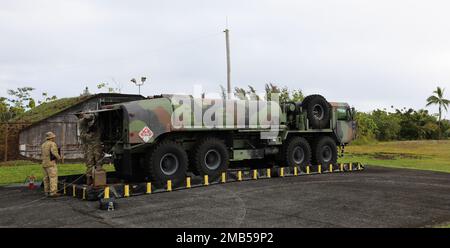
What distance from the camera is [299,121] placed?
591 inches

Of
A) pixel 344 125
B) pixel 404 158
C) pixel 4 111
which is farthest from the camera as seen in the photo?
pixel 4 111

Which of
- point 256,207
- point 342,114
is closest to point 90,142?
A: point 256,207

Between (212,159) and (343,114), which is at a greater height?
(343,114)

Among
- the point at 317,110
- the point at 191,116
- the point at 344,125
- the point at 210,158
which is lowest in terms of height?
the point at 210,158

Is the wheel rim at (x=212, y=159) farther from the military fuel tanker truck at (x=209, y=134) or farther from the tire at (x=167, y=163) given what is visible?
the tire at (x=167, y=163)

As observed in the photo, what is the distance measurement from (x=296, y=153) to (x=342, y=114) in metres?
2.85

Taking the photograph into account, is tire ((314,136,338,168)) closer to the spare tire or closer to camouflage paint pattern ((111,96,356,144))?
the spare tire

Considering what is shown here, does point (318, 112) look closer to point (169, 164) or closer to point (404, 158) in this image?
point (169, 164)

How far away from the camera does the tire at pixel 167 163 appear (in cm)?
1123

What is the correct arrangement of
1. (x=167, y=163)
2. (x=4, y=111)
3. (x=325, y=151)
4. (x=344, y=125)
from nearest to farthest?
(x=167, y=163)
(x=325, y=151)
(x=344, y=125)
(x=4, y=111)

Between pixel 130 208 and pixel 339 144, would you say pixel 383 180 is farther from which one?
pixel 130 208

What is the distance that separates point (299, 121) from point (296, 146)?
2.97ft

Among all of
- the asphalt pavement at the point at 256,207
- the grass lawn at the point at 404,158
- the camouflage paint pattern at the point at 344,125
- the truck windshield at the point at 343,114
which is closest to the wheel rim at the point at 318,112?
the camouflage paint pattern at the point at 344,125

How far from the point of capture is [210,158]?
41.5ft
